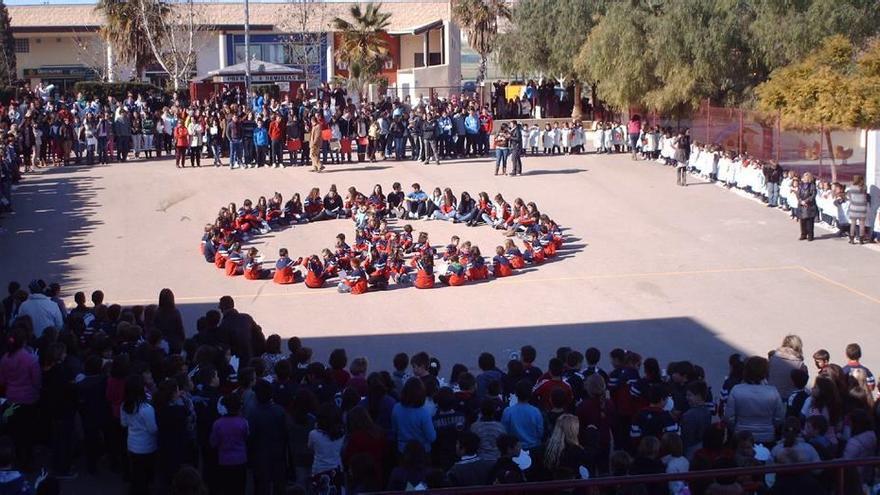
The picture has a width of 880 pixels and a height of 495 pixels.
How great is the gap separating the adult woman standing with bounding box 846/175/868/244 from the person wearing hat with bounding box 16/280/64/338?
52.5ft

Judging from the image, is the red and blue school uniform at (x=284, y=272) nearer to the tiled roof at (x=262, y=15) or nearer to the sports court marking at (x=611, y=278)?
the sports court marking at (x=611, y=278)

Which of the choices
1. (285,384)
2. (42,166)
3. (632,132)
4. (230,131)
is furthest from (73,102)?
(285,384)

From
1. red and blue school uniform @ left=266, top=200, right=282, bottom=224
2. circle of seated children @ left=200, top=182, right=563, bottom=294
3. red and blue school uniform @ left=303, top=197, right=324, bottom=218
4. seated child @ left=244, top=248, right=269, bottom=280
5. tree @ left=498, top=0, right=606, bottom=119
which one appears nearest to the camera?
circle of seated children @ left=200, top=182, right=563, bottom=294

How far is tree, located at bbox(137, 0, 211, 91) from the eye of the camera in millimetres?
48031

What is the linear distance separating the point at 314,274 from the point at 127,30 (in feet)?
106

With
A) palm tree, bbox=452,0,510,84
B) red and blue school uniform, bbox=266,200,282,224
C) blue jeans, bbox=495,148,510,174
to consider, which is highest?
palm tree, bbox=452,0,510,84

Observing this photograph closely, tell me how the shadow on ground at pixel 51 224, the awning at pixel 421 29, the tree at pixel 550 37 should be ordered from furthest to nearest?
the awning at pixel 421 29 < the tree at pixel 550 37 < the shadow on ground at pixel 51 224

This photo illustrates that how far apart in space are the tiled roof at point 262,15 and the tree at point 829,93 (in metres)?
37.0

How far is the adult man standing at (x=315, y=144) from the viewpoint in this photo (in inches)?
1186

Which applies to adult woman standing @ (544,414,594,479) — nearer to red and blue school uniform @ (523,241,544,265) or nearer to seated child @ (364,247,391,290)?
seated child @ (364,247,391,290)

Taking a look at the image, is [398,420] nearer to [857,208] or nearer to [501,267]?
[501,267]

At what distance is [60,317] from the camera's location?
1275 cm

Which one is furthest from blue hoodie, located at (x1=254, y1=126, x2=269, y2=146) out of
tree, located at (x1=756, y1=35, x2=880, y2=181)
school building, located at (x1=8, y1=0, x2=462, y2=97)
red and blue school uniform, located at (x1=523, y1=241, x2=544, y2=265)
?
school building, located at (x1=8, y1=0, x2=462, y2=97)

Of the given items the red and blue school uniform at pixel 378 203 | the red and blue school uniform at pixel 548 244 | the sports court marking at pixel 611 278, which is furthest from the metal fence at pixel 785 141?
the red and blue school uniform at pixel 378 203
